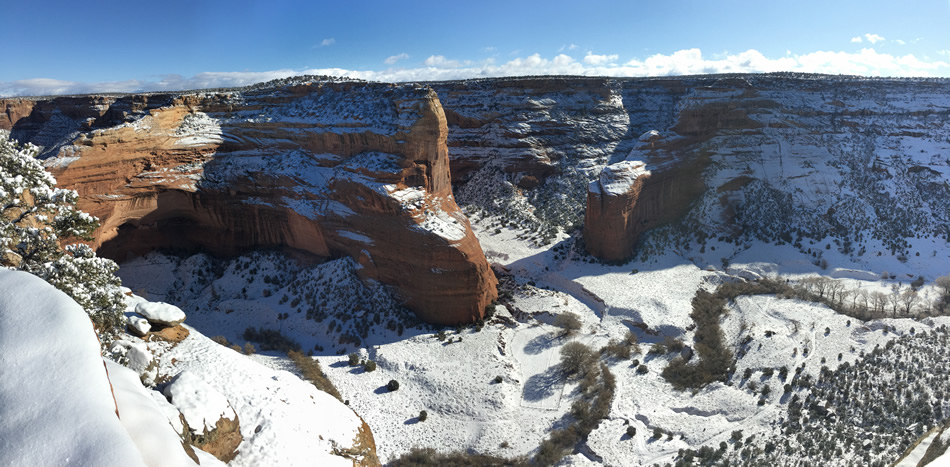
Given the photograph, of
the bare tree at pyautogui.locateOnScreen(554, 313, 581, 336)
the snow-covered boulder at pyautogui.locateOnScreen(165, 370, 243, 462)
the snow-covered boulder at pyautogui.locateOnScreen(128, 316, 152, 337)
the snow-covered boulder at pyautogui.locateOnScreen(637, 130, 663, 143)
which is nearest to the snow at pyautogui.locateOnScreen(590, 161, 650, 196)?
the snow-covered boulder at pyautogui.locateOnScreen(637, 130, 663, 143)

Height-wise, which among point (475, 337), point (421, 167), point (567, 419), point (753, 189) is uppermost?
point (421, 167)

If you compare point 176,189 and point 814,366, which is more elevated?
point 176,189

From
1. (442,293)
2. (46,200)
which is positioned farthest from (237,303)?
(46,200)

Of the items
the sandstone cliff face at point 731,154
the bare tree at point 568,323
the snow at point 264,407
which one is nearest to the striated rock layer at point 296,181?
the bare tree at point 568,323

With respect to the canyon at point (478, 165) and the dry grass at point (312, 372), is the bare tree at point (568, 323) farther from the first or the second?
the dry grass at point (312, 372)

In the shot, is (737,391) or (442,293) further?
(442,293)

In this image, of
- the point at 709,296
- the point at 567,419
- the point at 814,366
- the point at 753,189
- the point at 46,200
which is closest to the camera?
the point at 46,200

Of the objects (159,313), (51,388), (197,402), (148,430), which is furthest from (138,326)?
(51,388)

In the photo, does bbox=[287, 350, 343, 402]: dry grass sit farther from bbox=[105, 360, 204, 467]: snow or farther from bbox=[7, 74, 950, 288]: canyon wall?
bbox=[105, 360, 204, 467]: snow

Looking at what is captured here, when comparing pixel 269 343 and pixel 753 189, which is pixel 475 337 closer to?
pixel 269 343
